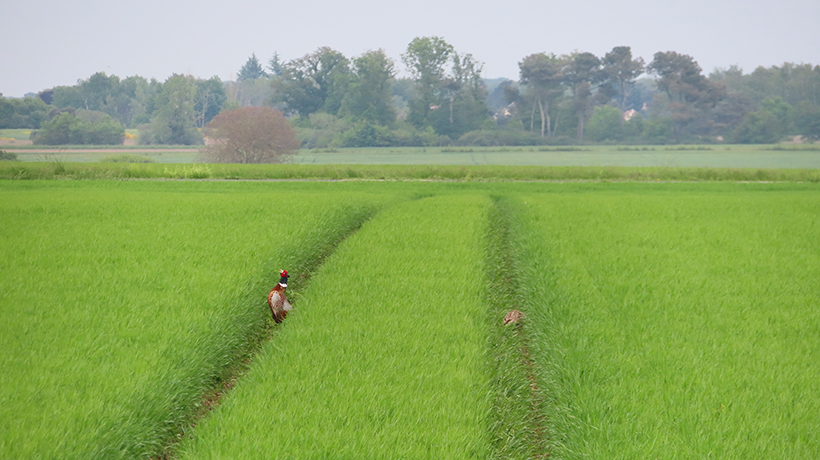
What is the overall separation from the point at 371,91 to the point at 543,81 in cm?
1711

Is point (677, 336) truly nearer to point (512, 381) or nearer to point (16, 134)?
point (512, 381)

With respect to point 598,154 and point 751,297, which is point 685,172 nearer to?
point 751,297

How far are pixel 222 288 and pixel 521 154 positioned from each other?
47741 mm

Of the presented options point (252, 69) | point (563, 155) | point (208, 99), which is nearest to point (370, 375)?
point (563, 155)

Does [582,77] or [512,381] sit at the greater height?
[582,77]

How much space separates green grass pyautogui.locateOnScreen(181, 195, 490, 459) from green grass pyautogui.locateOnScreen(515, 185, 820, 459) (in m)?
0.81

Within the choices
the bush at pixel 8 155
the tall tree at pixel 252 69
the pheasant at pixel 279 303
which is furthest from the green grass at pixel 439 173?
the tall tree at pixel 252 69

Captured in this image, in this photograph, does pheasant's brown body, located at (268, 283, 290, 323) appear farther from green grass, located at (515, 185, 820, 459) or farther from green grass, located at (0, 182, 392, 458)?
green grass, located at (515, 185, 820, 459)

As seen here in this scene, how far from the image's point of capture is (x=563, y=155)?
2074 inches

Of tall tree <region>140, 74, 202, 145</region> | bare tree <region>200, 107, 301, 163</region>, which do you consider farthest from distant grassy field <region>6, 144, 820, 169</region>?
bare tree <region>200, 107, 301, 163</region>

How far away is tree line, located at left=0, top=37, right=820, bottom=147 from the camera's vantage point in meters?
56.0

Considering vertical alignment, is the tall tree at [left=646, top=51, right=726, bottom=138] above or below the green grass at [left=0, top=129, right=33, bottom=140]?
above

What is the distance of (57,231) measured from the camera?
10617 mm

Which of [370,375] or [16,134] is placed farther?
[16,134]
